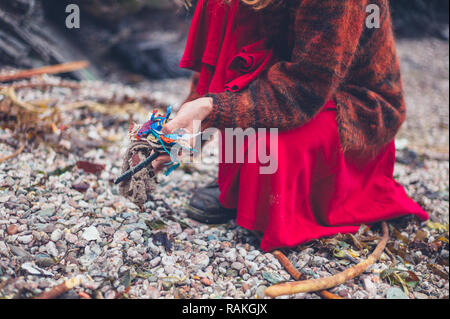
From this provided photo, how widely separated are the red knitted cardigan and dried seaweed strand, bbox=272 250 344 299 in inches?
22.1

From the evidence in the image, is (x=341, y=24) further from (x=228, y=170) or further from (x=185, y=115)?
(x=228, y=170)

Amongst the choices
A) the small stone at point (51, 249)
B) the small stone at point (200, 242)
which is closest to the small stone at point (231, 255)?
the small stone at point (200, 242)

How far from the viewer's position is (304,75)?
1.39 m

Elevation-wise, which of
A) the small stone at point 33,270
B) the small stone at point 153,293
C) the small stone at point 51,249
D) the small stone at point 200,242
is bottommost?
the small stone at point 153,293

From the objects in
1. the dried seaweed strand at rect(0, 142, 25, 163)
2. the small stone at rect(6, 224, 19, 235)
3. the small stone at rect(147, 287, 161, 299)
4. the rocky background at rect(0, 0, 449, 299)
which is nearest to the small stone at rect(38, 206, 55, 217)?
the rocky background at rect(0, 0, 449, 299)

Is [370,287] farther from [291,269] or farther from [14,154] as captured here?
[14,154]

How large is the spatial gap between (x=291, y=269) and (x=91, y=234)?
915 mm

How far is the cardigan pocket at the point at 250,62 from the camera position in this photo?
1.56m

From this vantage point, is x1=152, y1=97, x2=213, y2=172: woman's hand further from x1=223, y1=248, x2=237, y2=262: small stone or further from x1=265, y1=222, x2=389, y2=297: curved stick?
x1=265, y1=222, x2=389, y2=297: curved stick

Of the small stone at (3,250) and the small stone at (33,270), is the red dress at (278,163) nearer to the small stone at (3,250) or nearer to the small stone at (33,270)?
the small stone at (33,270)

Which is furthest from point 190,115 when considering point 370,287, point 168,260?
point 370,287

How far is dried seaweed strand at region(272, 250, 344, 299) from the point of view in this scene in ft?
4.72

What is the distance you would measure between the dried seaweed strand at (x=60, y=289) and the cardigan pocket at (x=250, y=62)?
3.26 feet

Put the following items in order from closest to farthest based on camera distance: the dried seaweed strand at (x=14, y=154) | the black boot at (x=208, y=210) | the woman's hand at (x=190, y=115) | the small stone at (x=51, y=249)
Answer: the woman's hand at (x=190, y=115) → the small stone at (x=51, y=249) → the black boot at (x=208, y=210) → the dried seaweed strand at (x=14, y=154)
